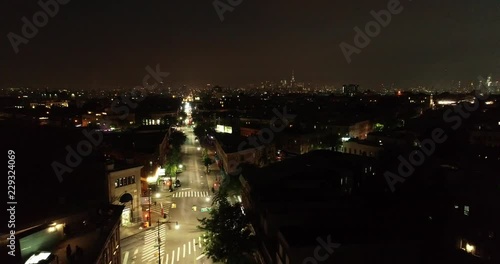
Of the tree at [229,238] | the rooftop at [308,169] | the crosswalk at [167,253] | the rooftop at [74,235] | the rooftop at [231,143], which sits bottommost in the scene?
the crosswalk at [167,253]

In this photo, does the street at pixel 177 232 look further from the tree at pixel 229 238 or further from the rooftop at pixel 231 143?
the rooftop at pixel 231 143

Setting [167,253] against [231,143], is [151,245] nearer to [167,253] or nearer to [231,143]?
[167,253]

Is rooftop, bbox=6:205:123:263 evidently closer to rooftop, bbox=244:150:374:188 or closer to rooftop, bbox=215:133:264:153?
rooftop, bbox=244:150:374:188

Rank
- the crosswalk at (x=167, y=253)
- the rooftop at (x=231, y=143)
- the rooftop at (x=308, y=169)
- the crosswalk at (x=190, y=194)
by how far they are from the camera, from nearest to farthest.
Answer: the crosswalk at (x=167, y=253) < the rooftop at (x=308, y=169) < the crosswalk at (x=190, y=194) < the rooftop at (x=231, y=143)

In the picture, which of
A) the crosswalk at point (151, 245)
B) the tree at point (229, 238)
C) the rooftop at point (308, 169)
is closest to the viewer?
the tree at point (229, 238)

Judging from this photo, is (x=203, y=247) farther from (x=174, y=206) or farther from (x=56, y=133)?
(x=56, y=133)

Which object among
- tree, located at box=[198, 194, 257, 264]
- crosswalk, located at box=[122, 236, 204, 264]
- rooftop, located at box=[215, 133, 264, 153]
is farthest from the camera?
rooftop, located at box=[215, 133, 264, 153]

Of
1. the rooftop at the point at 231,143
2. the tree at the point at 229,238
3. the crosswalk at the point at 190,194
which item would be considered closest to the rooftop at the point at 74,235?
the tree at the point at 229,238

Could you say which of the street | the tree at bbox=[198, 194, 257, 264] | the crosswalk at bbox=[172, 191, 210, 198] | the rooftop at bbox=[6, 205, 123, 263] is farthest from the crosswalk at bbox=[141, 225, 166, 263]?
the crosswalk at bbox=[172, 191, 210, 198]

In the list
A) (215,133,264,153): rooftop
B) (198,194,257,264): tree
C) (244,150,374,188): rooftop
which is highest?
(215,133,264,153): rooftop
